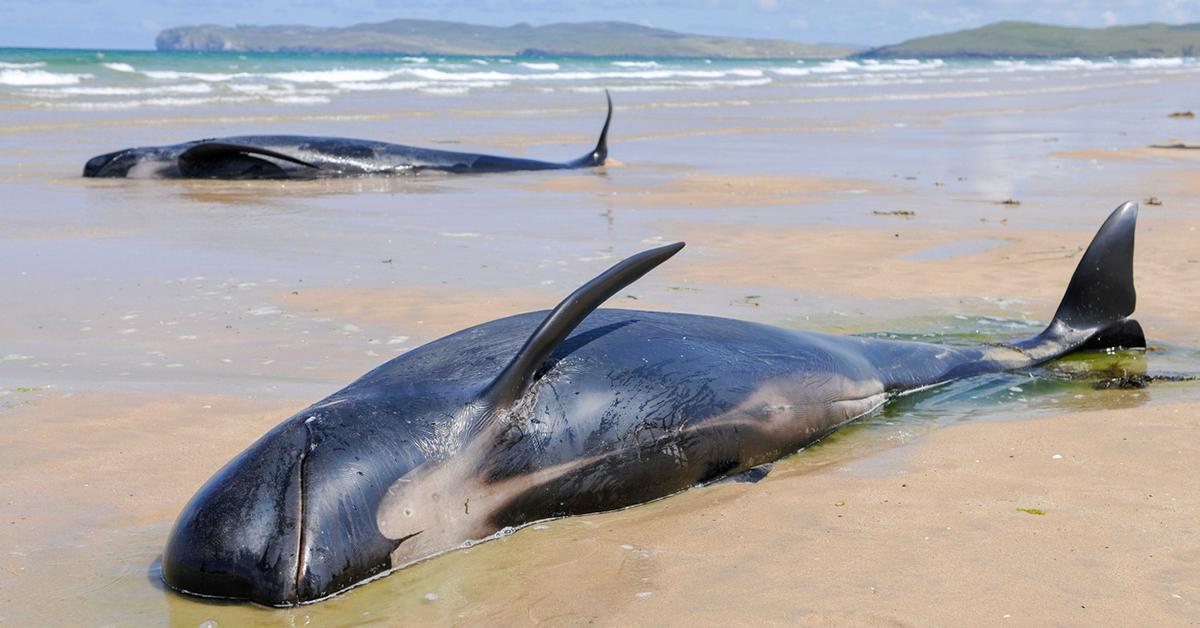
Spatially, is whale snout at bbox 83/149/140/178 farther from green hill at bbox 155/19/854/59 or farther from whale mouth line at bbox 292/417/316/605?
green hill at bbox 155/19/854/59

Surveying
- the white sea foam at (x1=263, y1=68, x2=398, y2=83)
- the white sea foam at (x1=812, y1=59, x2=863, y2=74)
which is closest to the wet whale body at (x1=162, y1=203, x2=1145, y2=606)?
the white sea foam at (x1=263, y1=68, x2=398, y2=83)

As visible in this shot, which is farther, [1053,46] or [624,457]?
[1053,46]

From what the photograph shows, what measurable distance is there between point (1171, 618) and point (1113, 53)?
519 ft

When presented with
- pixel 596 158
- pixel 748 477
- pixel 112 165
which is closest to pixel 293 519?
pixel 748 477

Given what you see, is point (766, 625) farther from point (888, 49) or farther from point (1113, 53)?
point (888, 49)

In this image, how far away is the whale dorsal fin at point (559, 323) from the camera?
3.96 metres

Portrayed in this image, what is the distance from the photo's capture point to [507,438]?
13.1 ft

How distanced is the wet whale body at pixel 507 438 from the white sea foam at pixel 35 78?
34360 millimetres

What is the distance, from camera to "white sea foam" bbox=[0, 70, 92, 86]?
35469 mm

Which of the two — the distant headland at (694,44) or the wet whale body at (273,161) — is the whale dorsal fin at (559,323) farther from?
the distant headland at (694,44)

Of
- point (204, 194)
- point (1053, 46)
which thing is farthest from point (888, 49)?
point (204, 194)

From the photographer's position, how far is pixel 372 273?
8.29m

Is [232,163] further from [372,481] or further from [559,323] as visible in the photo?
[372,481]

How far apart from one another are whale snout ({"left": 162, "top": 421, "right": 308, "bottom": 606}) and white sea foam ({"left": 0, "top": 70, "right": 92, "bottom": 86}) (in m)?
35.0
